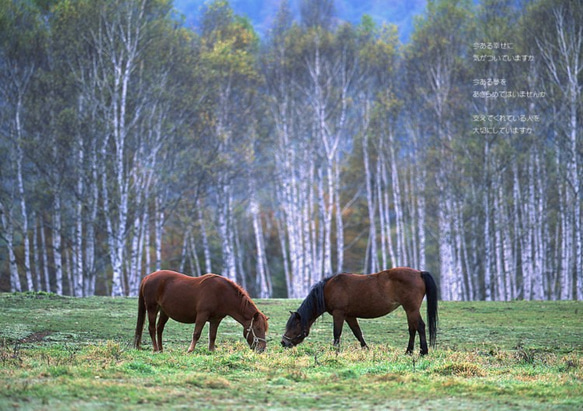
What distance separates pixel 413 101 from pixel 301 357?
33528 millimetres

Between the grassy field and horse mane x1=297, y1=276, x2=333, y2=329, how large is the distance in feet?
2.06

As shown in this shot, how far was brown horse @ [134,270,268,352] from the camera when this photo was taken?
11.7 metres

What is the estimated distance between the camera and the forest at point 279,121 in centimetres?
3158

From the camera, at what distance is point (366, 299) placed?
41.1ft

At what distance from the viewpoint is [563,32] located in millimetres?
32219

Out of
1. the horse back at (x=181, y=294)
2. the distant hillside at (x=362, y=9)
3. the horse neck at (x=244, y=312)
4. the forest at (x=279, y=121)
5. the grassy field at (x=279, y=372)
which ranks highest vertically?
the distant hillside at (x=362, y=9)

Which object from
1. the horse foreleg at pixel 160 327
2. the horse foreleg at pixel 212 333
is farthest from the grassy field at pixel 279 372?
the horse foreleg at pixel 160 327

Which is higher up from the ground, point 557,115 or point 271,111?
point 271,111

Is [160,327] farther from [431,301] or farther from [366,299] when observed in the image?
[431,301]

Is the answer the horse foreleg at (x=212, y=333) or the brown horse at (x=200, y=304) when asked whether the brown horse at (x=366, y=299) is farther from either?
the horse foreleg at (x=212, y=333)

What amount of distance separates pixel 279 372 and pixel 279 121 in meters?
34.4

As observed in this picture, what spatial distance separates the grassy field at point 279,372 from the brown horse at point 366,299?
44 cm

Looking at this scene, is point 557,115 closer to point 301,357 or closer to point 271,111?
point 271,111

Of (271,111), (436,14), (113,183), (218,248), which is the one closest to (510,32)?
(436,14)
